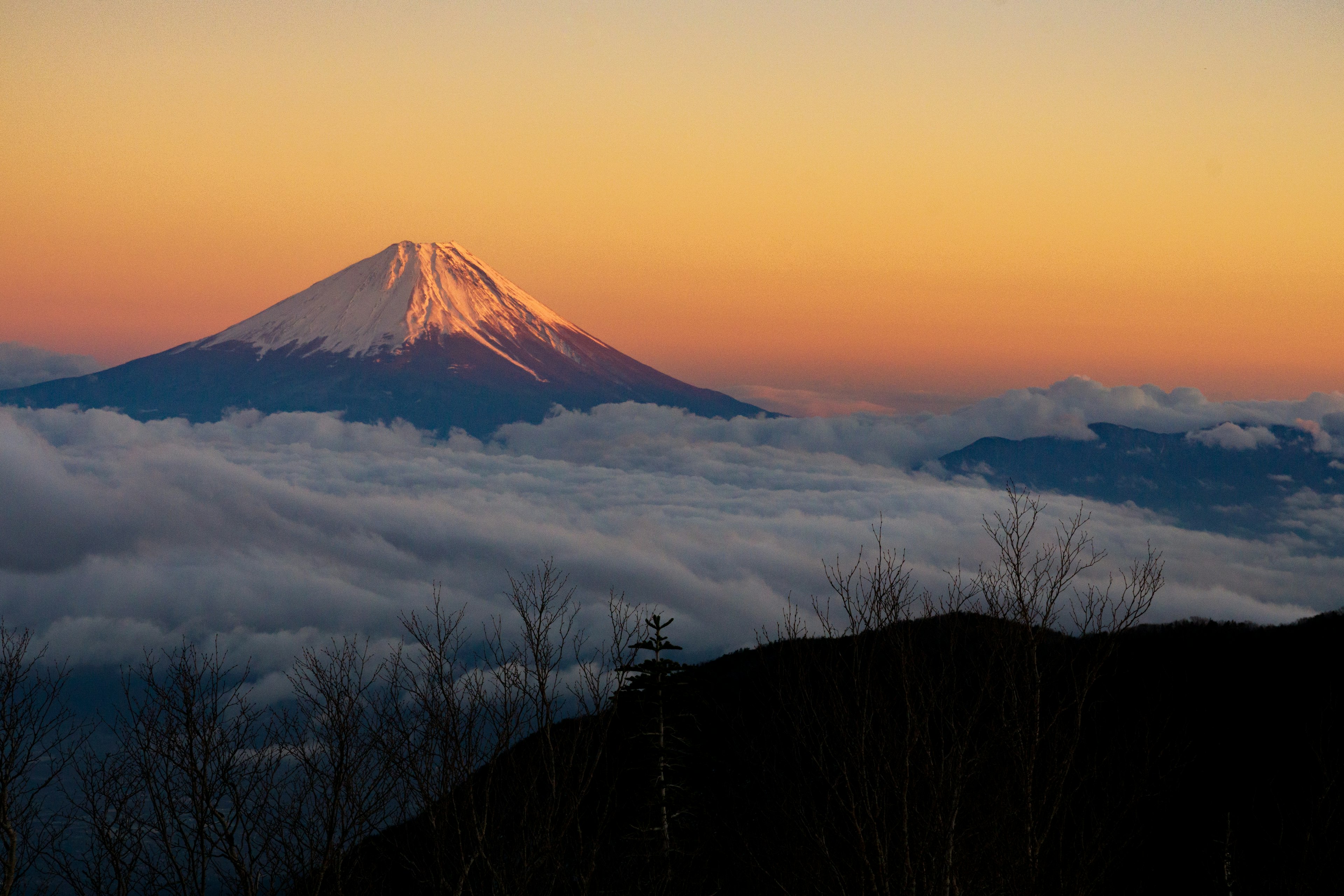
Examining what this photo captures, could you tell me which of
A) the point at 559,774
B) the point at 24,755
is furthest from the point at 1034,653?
the point at 24,755

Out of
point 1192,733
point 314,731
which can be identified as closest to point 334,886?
point 314,731

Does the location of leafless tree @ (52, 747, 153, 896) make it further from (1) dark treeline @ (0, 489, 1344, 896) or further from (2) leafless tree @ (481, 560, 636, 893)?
(2) leafless tree @ (481, 560, 636, 893)

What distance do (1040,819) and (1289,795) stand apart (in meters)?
16.5

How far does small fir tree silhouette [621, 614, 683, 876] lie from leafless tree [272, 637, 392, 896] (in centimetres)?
867

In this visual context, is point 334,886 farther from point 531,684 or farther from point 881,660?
point 881,660

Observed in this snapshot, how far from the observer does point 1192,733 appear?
1112 inches

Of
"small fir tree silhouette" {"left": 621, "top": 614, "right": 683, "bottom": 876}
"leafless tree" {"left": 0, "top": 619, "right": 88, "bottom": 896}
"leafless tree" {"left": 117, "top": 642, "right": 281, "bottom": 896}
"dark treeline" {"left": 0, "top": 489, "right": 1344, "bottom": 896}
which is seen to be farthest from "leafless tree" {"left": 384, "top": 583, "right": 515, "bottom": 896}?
"small fir tree silhouette" {"left": 621, "top": 614, "right": 683, "bottom": 876}

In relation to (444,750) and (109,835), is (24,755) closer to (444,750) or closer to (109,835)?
(109,835)

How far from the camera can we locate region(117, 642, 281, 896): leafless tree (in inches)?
490

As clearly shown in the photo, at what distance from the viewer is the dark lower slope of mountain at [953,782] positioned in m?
10.4

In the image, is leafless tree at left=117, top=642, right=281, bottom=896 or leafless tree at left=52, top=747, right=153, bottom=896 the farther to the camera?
leafless tree at left=52, top=747, right=153, bottom=896

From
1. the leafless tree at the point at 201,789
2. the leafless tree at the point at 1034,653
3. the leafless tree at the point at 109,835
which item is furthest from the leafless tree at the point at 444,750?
the leafless tree at the point at 1034,653

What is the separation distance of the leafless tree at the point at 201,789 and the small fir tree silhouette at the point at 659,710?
31.1 ft

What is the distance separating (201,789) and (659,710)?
11.7 m
